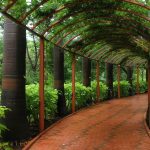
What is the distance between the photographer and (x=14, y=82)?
888 cm

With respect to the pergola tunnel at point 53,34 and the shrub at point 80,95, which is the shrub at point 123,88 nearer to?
the shrub at point 80,95

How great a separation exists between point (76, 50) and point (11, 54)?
7.50 m

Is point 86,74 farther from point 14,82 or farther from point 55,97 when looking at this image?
point 14,82

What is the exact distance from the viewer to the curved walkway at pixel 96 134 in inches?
346

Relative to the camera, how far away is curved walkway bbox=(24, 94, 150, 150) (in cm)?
879

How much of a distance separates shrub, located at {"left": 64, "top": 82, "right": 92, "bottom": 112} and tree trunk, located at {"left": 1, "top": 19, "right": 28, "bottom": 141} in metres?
7.28

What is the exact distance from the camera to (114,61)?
26.0 meters

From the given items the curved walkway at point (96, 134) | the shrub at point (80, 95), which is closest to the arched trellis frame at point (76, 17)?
the curved walkway at point (96, 134)

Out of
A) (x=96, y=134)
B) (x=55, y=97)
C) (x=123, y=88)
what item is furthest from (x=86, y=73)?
(x=96, y=134)

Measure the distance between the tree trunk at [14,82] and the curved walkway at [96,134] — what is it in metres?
0.60

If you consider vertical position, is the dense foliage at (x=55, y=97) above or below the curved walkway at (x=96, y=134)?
above

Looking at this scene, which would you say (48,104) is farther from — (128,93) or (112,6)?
(128,93)

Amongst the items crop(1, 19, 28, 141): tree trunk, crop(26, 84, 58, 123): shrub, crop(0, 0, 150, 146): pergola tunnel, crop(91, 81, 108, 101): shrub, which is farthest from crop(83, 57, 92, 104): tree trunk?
crop(1, 19, 28, 141): tree trunk

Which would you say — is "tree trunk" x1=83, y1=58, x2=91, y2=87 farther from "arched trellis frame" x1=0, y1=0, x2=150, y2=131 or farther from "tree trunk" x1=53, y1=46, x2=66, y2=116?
"tree trunk" x1=53, y1=46, x2=66, y2=116
